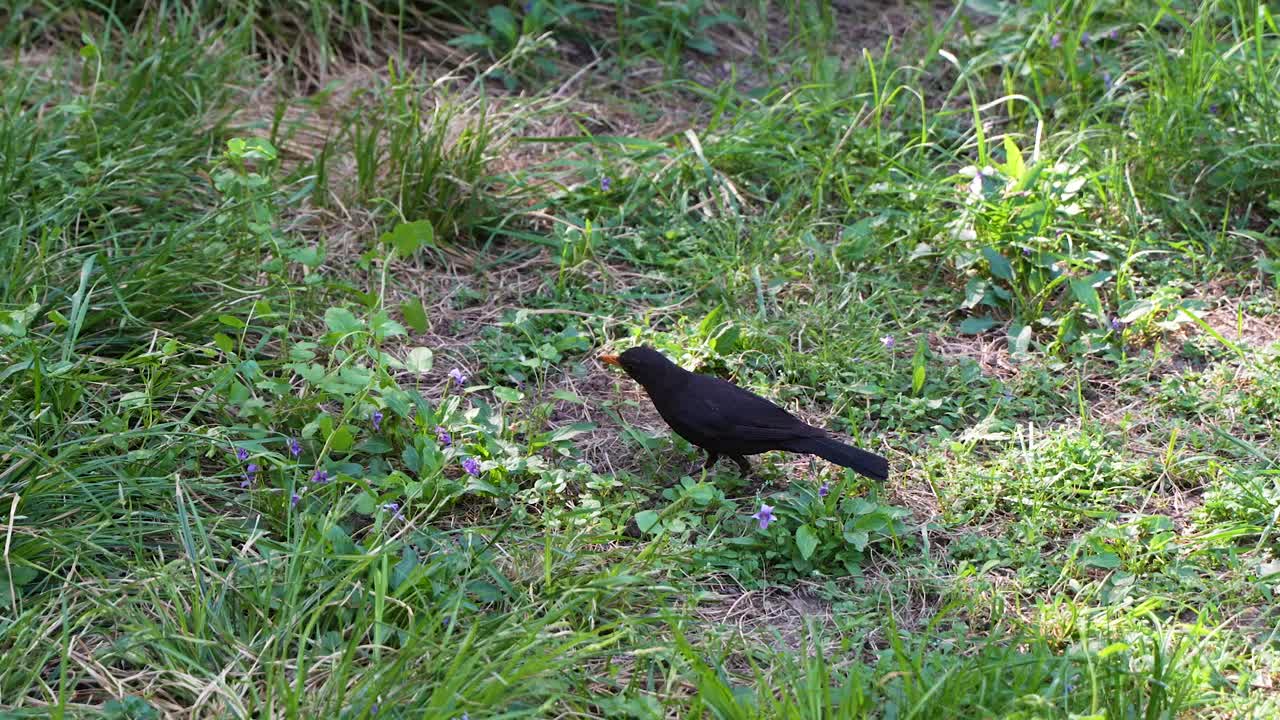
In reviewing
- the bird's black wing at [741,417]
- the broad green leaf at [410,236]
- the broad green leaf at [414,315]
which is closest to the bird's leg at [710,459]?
the bird's black wing at [741,417]

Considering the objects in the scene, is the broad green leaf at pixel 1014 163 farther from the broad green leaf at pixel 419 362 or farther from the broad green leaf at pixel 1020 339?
the broad green leaf at pixel 419 362

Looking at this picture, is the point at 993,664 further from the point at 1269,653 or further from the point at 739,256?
the point at 739,256

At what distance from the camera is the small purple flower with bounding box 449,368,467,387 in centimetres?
350

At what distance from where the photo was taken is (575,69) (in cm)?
516

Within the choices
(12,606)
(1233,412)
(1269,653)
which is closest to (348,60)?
(12,606)

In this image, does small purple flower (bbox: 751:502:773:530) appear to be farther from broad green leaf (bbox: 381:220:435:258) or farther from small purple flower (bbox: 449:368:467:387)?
broad green leaf (bbox: 381:220:435:258)

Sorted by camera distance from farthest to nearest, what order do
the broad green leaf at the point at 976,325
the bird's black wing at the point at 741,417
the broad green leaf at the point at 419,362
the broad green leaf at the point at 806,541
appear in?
the broad green leaf at the point at 976,325
the broad green leaf at the point at 419,362
the bird's black wing at the point at 741,417
the broad green leaf at the point at 806,541

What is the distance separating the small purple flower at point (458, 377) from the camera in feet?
11.5

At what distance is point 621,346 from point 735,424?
709 millimetres

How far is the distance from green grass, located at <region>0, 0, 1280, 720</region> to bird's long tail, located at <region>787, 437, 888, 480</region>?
0.33 ft

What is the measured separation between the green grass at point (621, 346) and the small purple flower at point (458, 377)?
71 millimetres

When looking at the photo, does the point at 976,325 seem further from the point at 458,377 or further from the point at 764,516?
the point at 458,377

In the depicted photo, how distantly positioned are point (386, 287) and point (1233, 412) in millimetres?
2613

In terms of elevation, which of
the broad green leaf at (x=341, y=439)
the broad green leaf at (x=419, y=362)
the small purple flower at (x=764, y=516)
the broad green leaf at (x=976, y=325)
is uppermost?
the broad green leaf at (x=976, y=325)
